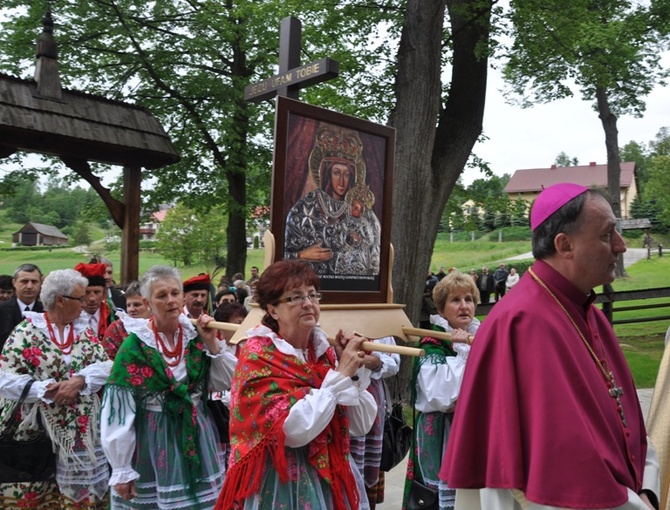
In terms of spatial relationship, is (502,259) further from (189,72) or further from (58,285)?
(58,285)

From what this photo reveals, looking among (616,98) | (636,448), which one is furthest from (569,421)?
(616,98)

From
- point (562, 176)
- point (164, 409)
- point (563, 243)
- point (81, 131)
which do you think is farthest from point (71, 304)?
point (562, 176)

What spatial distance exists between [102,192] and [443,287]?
18.6 ft

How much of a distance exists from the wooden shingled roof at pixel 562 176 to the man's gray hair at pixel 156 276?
67.7 metres

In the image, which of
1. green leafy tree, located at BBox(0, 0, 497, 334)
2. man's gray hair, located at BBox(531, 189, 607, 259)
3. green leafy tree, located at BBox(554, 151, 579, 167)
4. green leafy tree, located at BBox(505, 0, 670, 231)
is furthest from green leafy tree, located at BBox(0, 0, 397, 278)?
green leafy tree, located at BBox(554, 151, 579, 167)

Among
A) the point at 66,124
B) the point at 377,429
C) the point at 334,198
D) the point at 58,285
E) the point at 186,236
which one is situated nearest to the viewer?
the point at 334,198

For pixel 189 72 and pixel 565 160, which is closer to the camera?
pixel 189 72

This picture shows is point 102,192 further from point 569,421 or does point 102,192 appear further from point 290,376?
point 569,421

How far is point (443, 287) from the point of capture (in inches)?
164

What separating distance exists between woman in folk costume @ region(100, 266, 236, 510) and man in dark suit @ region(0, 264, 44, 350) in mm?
2619

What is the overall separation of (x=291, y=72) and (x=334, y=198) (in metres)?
1.08

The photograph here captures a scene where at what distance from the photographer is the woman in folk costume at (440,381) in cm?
390

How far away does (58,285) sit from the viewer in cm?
418

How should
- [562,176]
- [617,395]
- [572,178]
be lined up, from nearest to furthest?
[617,395], [572,178], [562,176]
